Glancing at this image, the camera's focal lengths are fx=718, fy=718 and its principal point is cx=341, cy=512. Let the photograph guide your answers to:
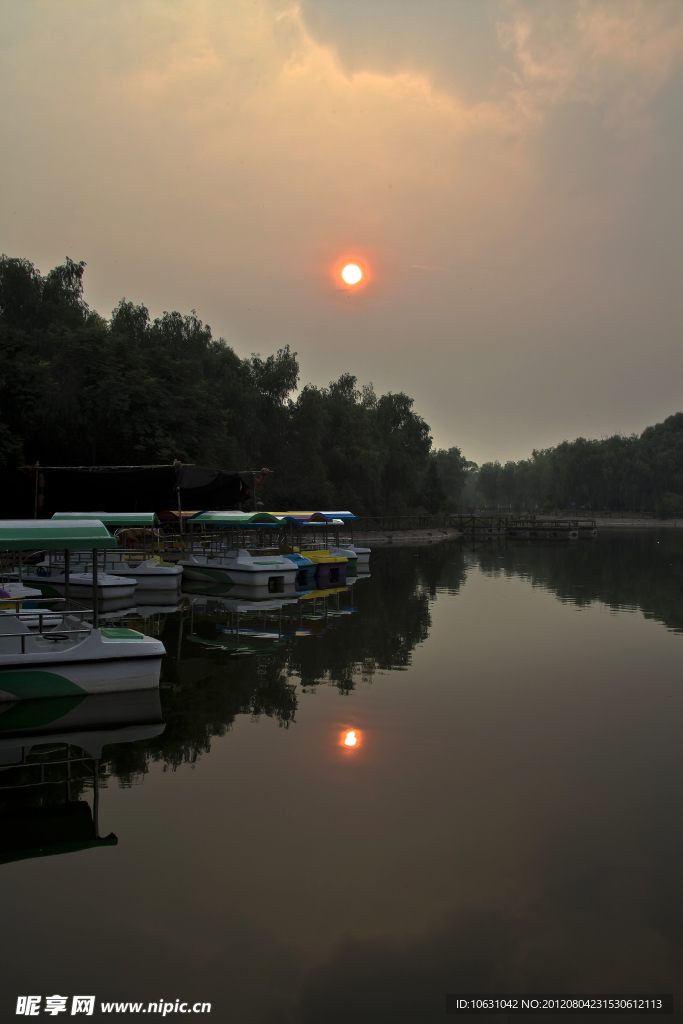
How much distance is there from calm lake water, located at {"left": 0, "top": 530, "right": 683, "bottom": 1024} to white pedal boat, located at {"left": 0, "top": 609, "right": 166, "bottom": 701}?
56 cm

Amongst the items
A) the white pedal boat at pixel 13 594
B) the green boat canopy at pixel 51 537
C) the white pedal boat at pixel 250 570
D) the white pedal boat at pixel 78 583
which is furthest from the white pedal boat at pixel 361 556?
the green boat canopy at pixel 51 537

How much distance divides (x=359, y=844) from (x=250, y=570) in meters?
19.1

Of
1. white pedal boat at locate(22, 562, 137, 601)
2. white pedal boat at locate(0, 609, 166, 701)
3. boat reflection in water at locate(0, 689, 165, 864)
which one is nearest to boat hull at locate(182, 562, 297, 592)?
white pedal boat at locate(22, 562, 137, 601)

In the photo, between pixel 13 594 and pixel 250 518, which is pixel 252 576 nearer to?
pixel 250 518

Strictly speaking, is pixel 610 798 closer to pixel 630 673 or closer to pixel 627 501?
pixel 630 673

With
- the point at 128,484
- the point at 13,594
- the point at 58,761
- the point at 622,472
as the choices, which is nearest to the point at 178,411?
the point at 128,484

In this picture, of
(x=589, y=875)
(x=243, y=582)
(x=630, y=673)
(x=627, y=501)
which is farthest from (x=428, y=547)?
(x=627, y=501)

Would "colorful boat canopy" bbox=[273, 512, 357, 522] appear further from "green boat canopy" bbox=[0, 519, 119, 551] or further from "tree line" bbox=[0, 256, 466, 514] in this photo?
"green boat canopy" bbox=[0, 519, 119, 551]

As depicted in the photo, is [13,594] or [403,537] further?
[403,537]

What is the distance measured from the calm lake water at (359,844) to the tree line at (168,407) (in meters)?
29.2

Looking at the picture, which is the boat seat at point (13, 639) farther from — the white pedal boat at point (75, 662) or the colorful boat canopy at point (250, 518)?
the colorful boat canopy at point (250, 518)

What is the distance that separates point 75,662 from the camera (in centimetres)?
1162

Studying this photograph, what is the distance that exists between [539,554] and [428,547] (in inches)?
404

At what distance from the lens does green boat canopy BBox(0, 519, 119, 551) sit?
37.4 ft
